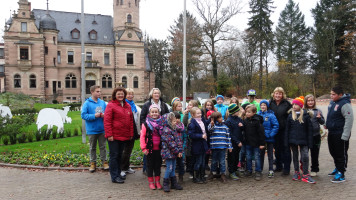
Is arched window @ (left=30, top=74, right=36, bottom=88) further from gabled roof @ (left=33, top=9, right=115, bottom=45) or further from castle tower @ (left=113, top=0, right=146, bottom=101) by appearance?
castle tower @ (left=113, top=0, right=146, bottom=101)

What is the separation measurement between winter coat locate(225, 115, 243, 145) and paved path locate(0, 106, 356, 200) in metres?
0.88

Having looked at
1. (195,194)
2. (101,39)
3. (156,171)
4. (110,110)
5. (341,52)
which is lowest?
(195,194)

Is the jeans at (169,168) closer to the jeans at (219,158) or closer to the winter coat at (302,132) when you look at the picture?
the jeans at (219,158)

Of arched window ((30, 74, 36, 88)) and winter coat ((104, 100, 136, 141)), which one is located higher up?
arched window ((30, 74, 36, 88))

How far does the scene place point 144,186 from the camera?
5.34 metres

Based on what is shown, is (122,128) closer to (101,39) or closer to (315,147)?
(315,147)

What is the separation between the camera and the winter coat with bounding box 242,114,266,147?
5.68m

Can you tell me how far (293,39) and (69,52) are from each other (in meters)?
37.8

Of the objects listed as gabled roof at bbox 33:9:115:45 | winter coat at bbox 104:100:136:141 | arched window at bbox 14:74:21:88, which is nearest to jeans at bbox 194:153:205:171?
winter coat at bbox 104:100:136:141

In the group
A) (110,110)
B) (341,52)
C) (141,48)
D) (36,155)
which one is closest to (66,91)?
(141,48)

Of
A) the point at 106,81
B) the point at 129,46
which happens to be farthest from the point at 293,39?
the point at 106,81

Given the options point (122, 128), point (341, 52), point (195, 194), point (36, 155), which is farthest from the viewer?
point (341, 52)

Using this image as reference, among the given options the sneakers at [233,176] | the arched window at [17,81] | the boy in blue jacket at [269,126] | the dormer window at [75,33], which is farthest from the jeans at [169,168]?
the dormer window at [75,33]

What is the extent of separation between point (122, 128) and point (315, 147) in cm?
428
